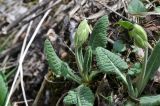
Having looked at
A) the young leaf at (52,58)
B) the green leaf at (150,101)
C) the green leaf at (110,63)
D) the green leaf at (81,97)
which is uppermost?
the young leaf at (52,58)

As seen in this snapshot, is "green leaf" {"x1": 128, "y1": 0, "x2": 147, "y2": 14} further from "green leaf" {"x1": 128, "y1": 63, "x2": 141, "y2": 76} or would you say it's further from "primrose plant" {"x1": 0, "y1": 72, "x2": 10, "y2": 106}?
"primrose plant" {"x1": 0, "y1": 72, "x2": 10, "y2": 106}

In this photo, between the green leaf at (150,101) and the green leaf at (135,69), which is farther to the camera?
the green leaf at (135,69)

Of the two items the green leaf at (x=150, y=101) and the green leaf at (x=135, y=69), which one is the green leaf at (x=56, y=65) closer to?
the green leaf at (x=135, y=69)

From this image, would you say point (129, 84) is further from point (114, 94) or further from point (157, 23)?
point (157, 23)

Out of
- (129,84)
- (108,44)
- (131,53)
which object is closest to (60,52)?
(108,44)

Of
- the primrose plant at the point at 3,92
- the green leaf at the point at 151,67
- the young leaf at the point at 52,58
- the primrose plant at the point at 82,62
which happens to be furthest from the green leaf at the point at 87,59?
the primrose plant at the point at 3,92

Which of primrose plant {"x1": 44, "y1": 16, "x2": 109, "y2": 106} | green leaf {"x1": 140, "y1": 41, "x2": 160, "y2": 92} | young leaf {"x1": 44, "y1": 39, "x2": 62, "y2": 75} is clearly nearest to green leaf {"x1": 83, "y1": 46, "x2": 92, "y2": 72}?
primrose plant {"x1": 44, "y1": 16, "x2": 109, "y2": 106}

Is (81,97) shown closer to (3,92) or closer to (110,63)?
(110,63)
